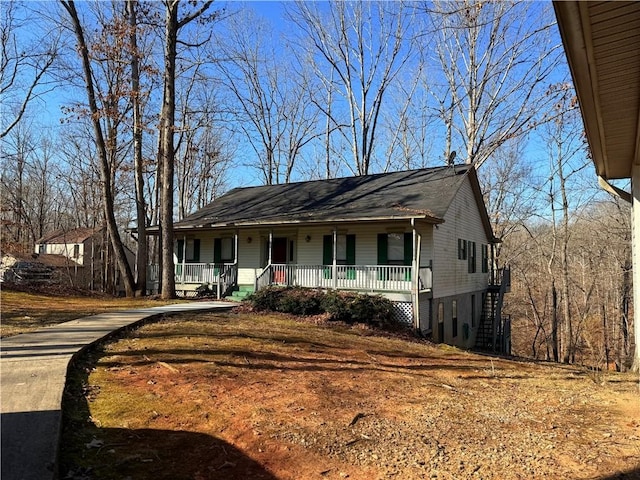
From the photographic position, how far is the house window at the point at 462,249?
18.5 metres

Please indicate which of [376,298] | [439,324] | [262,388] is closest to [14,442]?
[262,388]

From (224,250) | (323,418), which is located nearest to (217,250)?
(224,250)

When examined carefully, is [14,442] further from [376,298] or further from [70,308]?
[376,298]

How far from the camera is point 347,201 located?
59.1 ft

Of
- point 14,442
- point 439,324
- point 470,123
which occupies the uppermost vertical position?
point 470,123

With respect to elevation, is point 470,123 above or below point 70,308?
above

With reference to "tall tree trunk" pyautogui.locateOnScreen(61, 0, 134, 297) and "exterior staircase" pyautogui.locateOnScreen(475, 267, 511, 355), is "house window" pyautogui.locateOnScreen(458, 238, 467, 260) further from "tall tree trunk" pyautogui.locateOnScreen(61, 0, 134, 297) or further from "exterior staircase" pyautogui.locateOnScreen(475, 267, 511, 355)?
"tall tree trunk" pyautogui.locateOnScreen(61, 0, 134, 297)

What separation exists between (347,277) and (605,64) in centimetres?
1341

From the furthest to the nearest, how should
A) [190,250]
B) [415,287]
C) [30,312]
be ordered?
[190,250] → [415,287] → [30,312]

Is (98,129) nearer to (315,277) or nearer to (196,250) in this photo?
(196,250)

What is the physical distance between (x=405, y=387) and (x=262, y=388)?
213cm

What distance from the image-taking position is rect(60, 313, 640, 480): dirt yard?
362cm

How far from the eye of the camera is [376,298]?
13852 mm

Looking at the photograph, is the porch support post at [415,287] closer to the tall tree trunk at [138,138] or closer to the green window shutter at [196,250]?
the green window shutter at [196,250]
